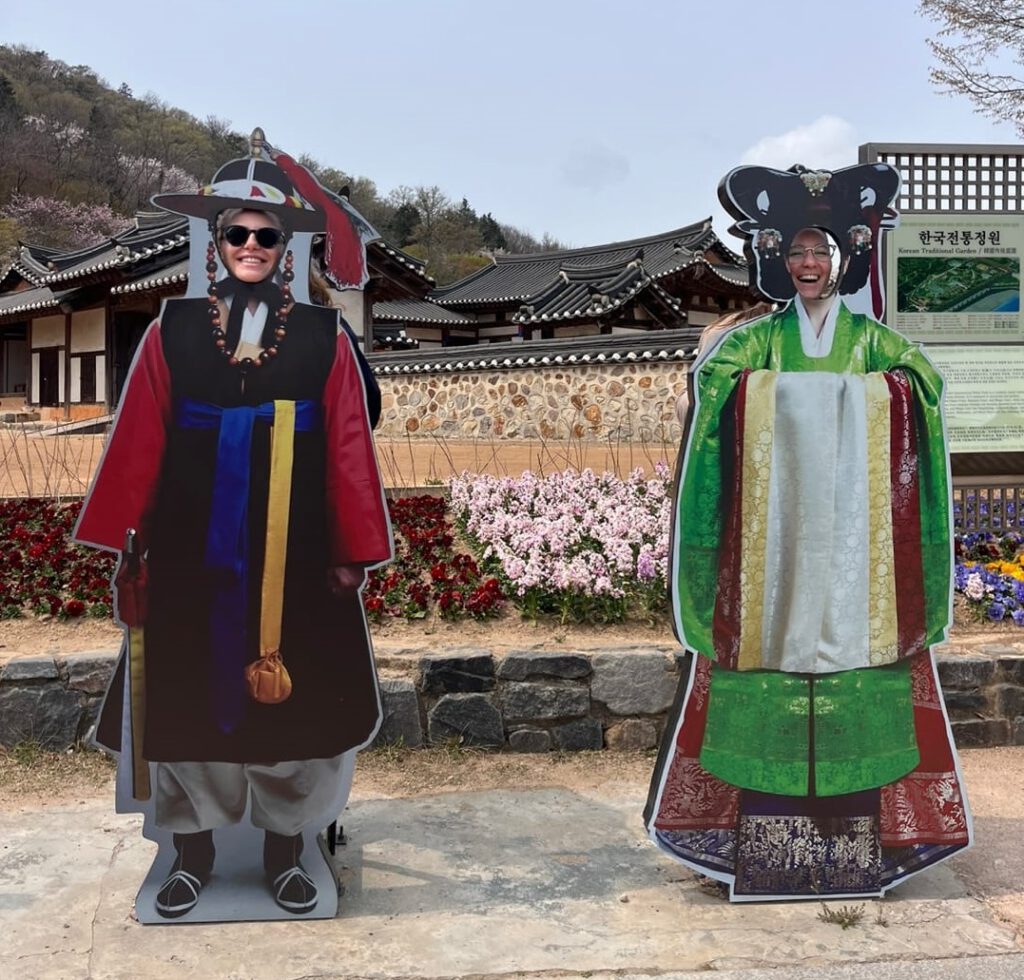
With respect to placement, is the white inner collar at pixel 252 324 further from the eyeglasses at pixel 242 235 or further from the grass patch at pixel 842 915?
the grass patch at pixel 842 915

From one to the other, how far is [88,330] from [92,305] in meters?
0.67

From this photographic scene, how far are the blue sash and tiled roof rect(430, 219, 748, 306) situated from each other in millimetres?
24173

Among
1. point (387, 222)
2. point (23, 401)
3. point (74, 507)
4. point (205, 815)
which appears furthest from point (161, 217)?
point (387, 222)

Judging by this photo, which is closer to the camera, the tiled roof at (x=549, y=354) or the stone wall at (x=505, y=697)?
the stone wall at (x=505, y=697)

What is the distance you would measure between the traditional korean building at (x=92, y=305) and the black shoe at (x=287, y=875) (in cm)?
1334

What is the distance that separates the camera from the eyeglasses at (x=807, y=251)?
10.3ft

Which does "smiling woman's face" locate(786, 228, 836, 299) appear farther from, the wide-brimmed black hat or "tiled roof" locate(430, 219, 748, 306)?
"tiled roof" locate(430, 219, 748, 306)

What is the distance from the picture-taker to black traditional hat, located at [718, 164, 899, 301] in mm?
3090

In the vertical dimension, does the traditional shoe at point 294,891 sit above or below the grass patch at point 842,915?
above

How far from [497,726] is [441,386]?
13.4 meters

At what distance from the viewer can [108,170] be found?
51.0 metres

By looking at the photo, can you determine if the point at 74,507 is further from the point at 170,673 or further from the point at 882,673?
the point at 882,673

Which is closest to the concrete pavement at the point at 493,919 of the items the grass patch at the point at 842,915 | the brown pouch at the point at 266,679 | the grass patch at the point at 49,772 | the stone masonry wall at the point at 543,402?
the grass patch at the point at 842,915

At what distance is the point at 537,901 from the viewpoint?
3.20 m
